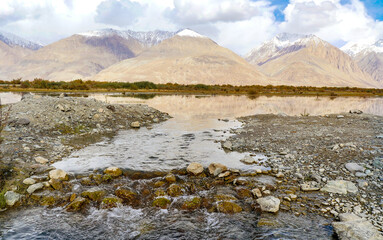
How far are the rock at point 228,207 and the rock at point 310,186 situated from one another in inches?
111

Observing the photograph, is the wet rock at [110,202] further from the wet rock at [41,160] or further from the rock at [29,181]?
the wet rock at [41,160]

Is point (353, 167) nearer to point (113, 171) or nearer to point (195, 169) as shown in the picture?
point (195, 169)

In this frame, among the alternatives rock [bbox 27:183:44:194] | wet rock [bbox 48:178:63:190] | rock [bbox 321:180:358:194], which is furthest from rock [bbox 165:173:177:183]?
rock [bbox 321:180:358:194]

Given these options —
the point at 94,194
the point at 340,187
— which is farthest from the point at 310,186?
the point at 94,194

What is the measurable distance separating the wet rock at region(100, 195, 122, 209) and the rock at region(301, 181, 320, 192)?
683 cm

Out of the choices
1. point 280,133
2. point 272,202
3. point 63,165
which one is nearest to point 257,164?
point 272,202

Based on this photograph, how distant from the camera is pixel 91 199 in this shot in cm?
838

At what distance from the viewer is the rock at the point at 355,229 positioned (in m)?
6.02

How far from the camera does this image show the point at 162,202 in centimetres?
A: 825

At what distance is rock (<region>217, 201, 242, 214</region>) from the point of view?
7859mm

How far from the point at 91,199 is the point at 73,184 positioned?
4.96 ft

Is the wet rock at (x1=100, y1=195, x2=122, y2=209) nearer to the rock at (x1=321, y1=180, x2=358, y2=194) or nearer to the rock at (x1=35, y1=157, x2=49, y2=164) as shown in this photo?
the rock at (x1=35, y1=157, x2=49, y2=164)

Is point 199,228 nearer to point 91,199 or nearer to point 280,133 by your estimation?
point 91,199

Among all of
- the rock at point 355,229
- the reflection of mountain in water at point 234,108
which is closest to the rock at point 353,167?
the rock at point 355,229
